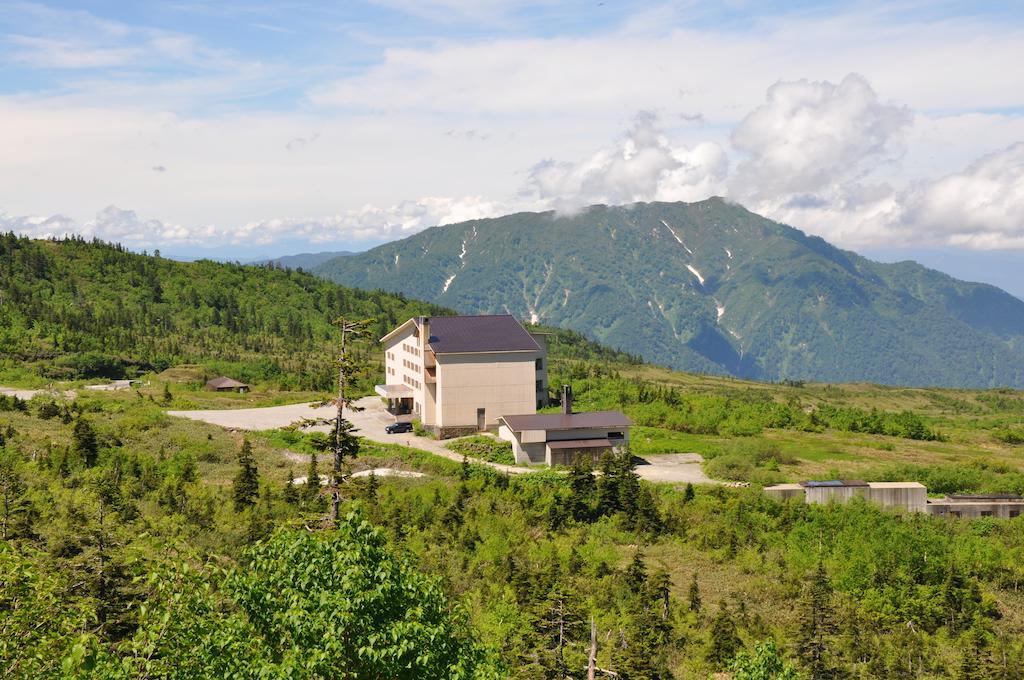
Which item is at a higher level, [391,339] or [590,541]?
[391,339]

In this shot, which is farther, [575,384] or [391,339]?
[575,384]

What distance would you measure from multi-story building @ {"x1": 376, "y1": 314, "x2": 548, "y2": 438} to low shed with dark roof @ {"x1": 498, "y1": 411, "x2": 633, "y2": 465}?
17.7 feet

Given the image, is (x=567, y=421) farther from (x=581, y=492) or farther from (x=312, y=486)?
(x=312, y=486)

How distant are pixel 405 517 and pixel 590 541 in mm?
7935

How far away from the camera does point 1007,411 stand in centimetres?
10238

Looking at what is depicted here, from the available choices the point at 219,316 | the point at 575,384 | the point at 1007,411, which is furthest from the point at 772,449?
the point at 219,316

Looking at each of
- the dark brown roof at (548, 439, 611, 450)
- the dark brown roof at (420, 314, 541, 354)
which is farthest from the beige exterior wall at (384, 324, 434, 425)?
the dark brown roof at (548, 439, 611, 450)

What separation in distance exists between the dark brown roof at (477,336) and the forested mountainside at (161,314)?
24057 millimetres

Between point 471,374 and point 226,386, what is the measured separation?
32.1 m

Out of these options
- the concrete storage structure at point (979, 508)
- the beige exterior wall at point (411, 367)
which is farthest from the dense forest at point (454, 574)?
the beige exterior wall at point (411, 367)

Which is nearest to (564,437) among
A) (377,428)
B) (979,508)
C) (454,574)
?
(377,428)

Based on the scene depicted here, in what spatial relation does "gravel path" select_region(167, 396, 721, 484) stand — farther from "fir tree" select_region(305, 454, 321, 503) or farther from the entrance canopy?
"fir tree" select_region(305, 454, 321, 503)

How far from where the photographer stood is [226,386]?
264 ft

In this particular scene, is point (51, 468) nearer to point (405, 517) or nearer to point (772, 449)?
point (405, 517)
